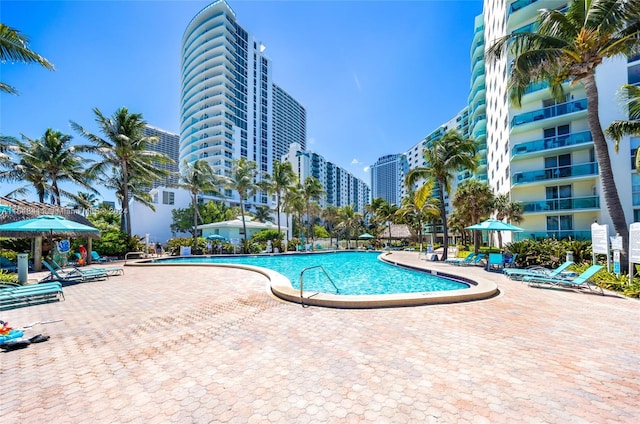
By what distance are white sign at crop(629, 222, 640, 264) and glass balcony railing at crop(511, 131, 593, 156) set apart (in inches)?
608

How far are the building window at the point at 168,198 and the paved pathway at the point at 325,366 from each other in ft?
143

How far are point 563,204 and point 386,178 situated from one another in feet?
531

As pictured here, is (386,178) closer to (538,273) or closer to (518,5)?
(518,5)

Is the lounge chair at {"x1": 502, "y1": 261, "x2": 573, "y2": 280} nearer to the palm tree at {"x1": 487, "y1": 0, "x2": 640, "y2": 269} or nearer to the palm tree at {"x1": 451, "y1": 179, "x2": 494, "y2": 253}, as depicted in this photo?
the palm tree at {"x1": 487, "y1": 0, "x2": 640, "y2": 269}

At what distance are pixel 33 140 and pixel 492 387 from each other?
1382 inches

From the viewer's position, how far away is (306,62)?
882 inches

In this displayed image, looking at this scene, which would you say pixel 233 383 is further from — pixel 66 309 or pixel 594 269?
pixel 594 269

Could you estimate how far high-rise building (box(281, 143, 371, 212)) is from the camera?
372 ft

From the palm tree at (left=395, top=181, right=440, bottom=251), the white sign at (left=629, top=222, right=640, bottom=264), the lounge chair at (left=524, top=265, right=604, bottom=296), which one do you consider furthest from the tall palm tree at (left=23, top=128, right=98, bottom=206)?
the white sign at (left=629, top=222, right=640, bottom=264)

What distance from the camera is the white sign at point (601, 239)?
1038 centimetres

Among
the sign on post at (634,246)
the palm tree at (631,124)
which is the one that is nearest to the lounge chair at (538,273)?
the sign on post at (634,246)

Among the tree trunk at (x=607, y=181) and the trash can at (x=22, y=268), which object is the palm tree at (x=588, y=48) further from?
the trash can at (x=22, y=268)

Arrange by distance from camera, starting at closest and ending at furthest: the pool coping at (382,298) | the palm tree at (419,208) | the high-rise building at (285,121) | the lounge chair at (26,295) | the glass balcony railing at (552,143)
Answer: the pool coping at (382,298)
the lounge chair at (26,295)
the glass balcony railing at (552,143)
the palm tree at (419,208)
the high-rise building at (285,121)

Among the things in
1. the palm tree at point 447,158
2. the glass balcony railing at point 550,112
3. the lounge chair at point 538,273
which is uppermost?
the glass balcony railing at point 550,112
